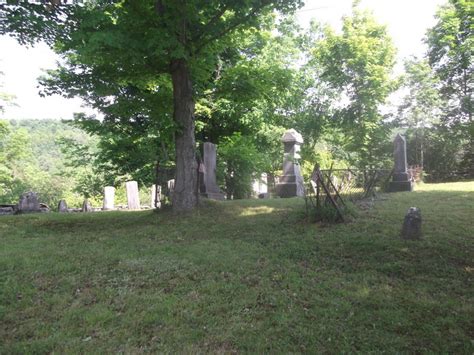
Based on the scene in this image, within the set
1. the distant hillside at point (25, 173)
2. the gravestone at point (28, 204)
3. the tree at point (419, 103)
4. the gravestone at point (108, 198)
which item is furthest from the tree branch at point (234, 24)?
the tree at point (419, 103)

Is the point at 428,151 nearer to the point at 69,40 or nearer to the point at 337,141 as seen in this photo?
the point at 337,141

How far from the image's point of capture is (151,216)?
10938mm

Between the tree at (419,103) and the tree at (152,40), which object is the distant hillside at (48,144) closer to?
the tree at (419,103)

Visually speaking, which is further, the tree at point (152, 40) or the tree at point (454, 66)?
the tree at point (454, 66)

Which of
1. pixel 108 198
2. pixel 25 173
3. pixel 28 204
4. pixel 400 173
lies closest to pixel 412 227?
pixel 400 173

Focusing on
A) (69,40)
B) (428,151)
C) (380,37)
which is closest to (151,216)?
(69,40)

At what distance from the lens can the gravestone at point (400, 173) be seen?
1552 cm

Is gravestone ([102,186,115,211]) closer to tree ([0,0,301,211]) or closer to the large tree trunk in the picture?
tree ([0,0,301,211])

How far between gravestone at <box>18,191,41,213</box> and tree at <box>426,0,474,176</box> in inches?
907

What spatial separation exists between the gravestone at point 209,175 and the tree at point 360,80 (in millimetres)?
10028

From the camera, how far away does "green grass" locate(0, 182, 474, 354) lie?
4.04 m

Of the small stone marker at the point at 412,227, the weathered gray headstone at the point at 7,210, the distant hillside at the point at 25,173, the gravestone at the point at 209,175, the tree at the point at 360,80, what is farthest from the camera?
the distant hillside at the point at 25,173

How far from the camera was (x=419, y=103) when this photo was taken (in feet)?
77.9

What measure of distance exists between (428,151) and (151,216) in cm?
1944
